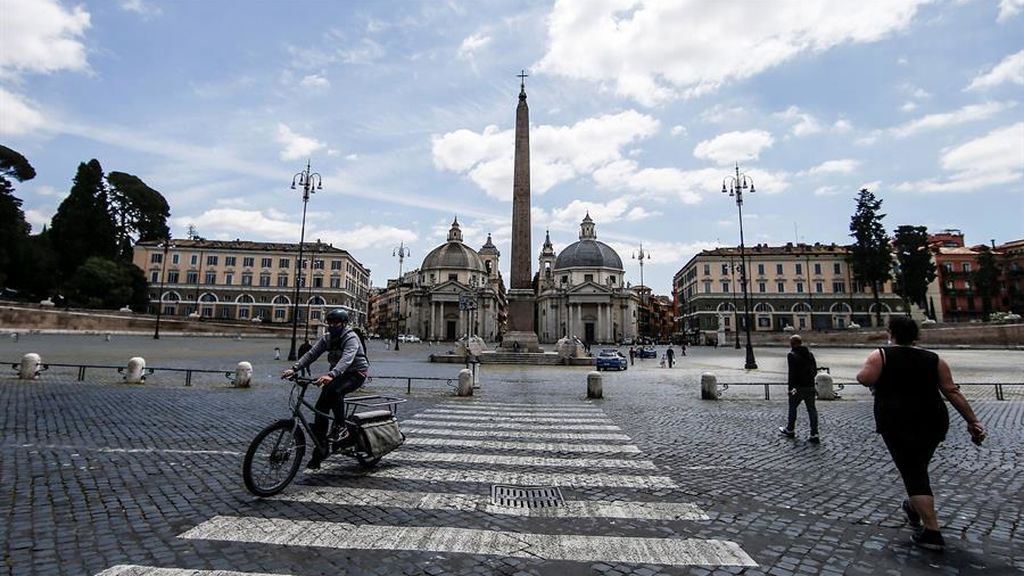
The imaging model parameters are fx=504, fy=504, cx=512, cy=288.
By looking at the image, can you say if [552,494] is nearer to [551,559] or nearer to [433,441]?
[551,559]

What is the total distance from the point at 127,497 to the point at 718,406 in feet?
36.5

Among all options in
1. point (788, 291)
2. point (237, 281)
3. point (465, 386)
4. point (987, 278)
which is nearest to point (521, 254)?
point (465, 386)

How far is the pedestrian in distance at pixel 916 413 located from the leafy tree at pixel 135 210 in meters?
78.0

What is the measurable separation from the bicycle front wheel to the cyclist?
0.87 ft

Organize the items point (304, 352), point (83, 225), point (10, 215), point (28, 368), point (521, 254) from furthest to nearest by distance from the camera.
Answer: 1. point (83, 225)
2. point (10, 215)
3. point (521, 254)
4. point (28, 368)
5. point (304, 352)

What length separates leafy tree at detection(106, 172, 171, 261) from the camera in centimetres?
6794

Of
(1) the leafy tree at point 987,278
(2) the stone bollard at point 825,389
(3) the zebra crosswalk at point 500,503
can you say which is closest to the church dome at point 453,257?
(1) the leafy tree at point 987,278

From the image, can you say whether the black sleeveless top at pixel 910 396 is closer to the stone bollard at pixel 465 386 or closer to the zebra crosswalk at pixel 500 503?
the zebra crosswalk at pixel 500 503

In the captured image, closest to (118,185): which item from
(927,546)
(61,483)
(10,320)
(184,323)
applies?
(184,323)

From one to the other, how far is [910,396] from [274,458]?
5.34 metres

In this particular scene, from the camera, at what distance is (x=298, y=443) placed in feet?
15.9

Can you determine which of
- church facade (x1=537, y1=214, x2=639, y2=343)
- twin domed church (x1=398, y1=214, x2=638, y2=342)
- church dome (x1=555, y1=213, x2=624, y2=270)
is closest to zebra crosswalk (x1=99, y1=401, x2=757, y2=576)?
twin domed church (x1=398, y1=214, x2=638, y2=342)

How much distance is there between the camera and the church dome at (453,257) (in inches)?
3765

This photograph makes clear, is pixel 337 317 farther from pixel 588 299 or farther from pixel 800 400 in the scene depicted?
pixel 588 299
